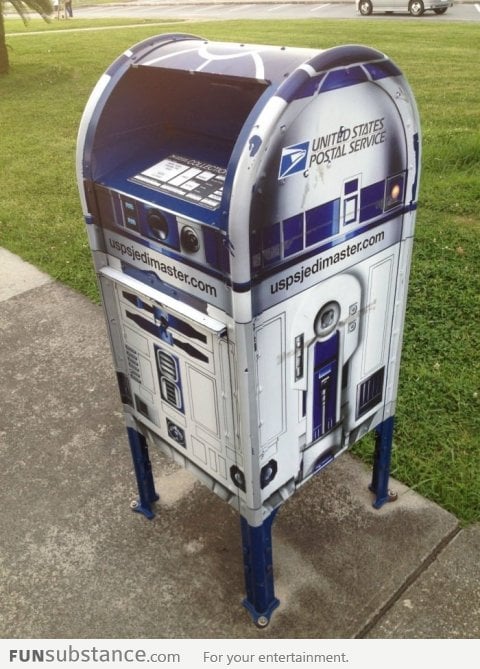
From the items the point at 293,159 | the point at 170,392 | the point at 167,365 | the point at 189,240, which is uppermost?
the point at 293,159

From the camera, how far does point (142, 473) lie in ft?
9.91

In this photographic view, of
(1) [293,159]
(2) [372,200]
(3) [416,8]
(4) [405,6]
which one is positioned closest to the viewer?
(1) [293,159]

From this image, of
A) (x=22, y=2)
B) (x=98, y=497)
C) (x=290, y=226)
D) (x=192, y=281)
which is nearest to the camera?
(x=290, y=226)

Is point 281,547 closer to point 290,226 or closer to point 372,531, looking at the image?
point 372,531

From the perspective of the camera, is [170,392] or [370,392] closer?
[170,392]

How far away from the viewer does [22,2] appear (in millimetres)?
12492

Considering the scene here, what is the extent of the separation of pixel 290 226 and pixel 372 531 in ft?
5.61

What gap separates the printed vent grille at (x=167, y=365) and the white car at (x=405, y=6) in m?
21.9

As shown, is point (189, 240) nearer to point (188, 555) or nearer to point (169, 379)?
point (169, 379)

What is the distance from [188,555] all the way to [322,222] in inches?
67.4

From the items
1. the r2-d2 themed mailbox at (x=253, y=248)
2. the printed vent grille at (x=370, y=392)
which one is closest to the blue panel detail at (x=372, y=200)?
the r2-d2 themed mailbox at (x=253, y=248)

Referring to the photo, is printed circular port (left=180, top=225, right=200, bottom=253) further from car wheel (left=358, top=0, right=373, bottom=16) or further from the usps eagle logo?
car wheel (left=358, top=0, right=373, bottom=16)

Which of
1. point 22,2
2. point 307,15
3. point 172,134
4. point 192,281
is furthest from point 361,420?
point 307,15

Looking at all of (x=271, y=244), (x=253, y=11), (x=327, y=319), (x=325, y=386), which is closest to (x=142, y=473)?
(x=325, y=386)
